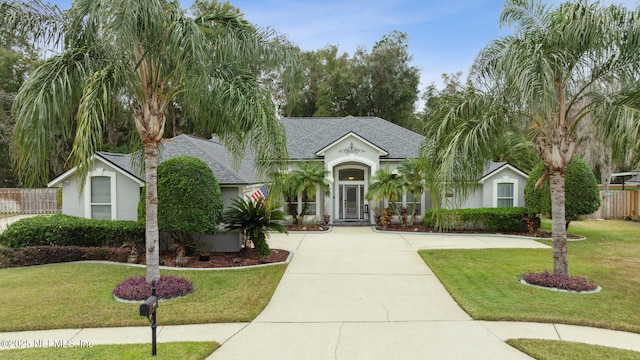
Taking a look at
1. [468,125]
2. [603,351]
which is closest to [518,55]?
[468,125]

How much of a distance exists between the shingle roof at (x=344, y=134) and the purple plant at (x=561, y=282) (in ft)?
37.0

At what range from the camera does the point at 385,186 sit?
16750mm

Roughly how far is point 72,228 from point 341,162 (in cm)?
1213

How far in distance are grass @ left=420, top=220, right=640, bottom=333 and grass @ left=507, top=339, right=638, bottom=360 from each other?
0.98 metres

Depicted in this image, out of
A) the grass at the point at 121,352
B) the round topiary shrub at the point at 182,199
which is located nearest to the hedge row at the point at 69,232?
the round topiary shrub at the point at 182,199

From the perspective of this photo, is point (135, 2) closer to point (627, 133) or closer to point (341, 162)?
point (627, 133)

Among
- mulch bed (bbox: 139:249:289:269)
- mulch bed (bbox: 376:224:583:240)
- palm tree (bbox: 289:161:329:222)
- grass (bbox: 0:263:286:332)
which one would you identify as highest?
palm tree (bbox: 289:161:329:222)

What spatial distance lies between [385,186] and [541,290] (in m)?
9.35

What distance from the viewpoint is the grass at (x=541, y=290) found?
640 cm

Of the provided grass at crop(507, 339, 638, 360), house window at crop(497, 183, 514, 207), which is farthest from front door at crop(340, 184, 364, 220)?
grass at crop(507, 339, 638, 360)

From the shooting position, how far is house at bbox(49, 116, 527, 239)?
12156mm

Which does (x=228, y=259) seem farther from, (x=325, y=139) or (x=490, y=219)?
(x=325, y=139)

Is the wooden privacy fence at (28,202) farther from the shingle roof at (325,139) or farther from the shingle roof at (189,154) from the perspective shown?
the shingle roof at (189,154)

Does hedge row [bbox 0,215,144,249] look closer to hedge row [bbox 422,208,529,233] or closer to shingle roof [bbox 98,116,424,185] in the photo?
shingle roof [bbox 98,116,424,185]
